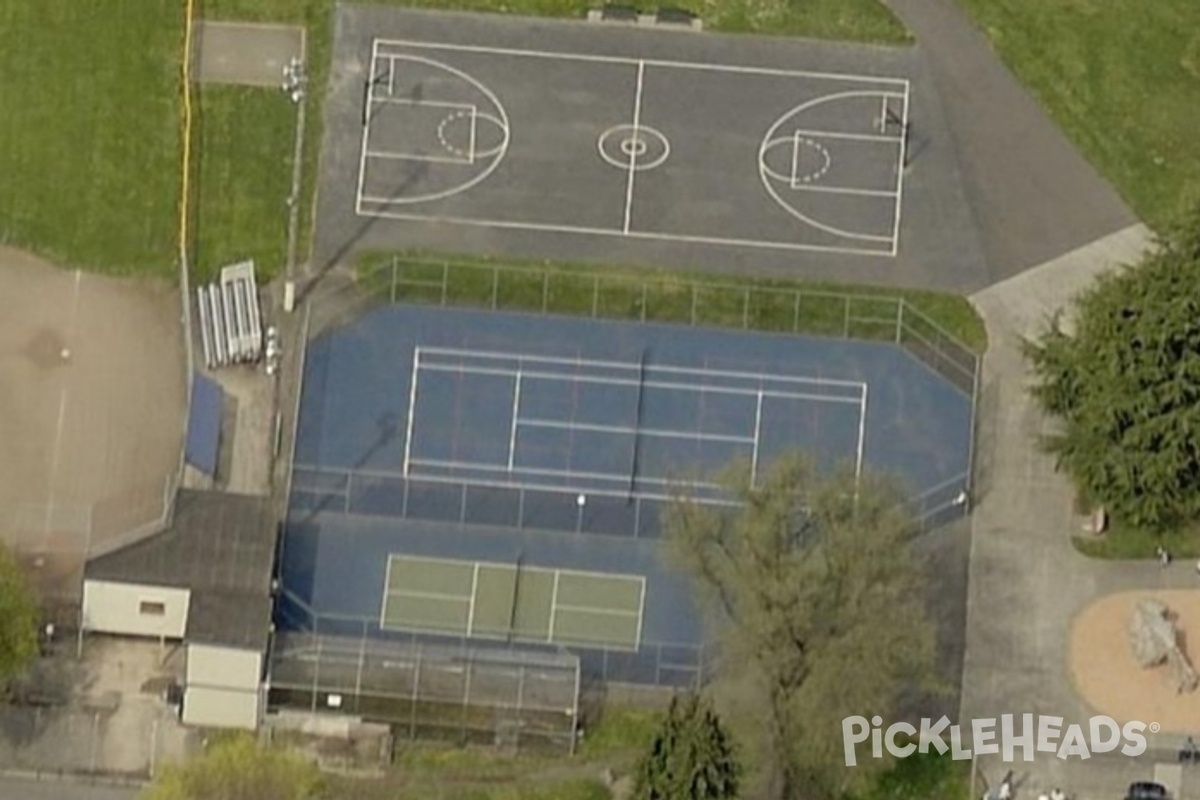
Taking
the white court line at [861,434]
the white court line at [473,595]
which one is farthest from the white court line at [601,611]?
the white court line at [861,434]

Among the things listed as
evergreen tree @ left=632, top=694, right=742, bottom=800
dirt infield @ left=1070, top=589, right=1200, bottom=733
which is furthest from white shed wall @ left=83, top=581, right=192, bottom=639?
dirt infield @ left=1070, top=589, right=1200, bottom=733

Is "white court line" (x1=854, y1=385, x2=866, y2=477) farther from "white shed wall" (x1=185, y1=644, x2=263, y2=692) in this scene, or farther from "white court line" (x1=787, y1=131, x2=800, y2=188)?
"white shed wall" (x1=185, y1=644, x2=263, y2=692)

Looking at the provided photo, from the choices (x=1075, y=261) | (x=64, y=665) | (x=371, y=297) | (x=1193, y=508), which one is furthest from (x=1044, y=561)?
(x=64, y=665)

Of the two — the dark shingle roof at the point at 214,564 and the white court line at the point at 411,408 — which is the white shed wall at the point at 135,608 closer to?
the dark shingle roof at the point at 214,564

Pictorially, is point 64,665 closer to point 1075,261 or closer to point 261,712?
point 261,712

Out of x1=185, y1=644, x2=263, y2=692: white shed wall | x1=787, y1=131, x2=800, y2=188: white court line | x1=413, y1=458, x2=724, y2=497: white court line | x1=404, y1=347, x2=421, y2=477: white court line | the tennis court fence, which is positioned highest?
x1=787, y1=131, x2=800, y2=188: white court line

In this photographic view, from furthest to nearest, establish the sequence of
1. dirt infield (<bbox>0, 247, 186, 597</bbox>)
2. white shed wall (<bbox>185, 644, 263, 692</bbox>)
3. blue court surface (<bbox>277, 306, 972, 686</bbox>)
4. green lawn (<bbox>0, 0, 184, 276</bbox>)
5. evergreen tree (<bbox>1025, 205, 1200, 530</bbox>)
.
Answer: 1. green lawn (<bbox>0, 0, 184, 276</bbox>)
2. dirt infield (<bbox>0, 247, 186, 597</bbox>)
3. blue court surface (<bbox>277, 306, 972, 686</bbox>)
4. white shed wall (<bbox>185, 644, 263, 692</bbox>)
5. evergreen tree (<bbox>1025, 205, 1200, 530</bbox>)

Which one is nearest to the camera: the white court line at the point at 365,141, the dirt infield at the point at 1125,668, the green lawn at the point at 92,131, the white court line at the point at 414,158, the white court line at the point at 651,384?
the dirt infield at the point at 1125,668
